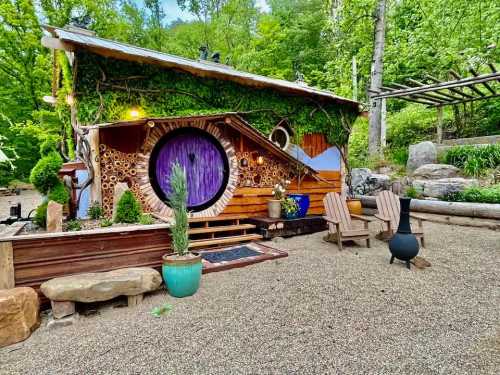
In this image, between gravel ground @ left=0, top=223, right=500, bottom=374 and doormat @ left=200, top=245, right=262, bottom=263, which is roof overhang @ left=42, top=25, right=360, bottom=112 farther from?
gravel ground @ left=0, top=223, right=500, bottom=374

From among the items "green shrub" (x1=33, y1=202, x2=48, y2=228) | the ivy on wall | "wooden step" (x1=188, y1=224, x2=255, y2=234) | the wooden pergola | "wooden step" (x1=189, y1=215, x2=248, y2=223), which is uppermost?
the wooden pergola

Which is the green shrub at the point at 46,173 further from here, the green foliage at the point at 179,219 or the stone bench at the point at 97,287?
the green foliage at the point at 179,219

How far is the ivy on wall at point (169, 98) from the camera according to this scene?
4.64m

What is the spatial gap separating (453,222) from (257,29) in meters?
15.5

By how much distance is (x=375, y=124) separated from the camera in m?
10.8

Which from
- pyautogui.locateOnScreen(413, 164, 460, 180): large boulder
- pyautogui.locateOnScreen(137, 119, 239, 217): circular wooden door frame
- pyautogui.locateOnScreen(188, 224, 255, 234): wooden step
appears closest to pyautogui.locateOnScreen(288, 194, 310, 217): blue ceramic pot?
pyautogui.locateOnScreen(188, 224, 255, 234): wooden step

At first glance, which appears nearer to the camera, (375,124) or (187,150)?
(187,150)

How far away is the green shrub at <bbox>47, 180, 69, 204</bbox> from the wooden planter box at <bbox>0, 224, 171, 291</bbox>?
0.85 metres

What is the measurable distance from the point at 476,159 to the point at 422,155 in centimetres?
149

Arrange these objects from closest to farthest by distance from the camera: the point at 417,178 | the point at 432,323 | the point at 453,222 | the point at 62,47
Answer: the point at 432,323 → the point at 62,47 → the point at 453,222 → the point at 417,178

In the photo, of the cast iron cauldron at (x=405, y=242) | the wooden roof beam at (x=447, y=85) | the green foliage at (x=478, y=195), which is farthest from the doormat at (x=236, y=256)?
the wooden roof beam at (x=447, y=85)

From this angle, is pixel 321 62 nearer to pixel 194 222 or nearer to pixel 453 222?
pixel 453 222

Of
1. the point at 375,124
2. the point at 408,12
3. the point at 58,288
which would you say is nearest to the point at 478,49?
the point at 375,124

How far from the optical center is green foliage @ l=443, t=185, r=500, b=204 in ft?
20.8
